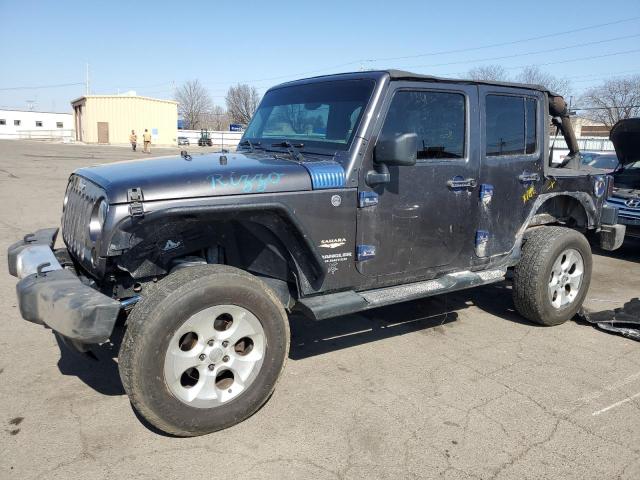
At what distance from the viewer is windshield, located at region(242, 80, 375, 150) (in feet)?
12.1

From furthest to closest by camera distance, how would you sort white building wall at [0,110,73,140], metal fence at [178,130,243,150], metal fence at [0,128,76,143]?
white building wall at [0,110,73,140] → metal fence at [0,128,76,143] → metal fence at [178,130,243,150]

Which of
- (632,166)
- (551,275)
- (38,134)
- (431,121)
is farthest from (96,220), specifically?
(38,134)

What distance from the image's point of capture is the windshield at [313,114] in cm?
A: 369

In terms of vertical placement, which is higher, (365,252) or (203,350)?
(365,252)

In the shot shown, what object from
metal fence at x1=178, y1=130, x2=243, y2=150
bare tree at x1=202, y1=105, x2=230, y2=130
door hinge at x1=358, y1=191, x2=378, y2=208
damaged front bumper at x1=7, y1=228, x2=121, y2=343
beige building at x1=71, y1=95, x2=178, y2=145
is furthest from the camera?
bare tree at x1=202, y1=105, x2=230, y2=130

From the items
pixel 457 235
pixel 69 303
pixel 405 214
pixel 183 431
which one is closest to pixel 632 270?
pixel 457 235

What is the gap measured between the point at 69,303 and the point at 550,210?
14.5 ft

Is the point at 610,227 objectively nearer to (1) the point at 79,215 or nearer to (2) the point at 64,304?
(1) the point at 79,215

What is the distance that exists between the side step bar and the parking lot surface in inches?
23.0

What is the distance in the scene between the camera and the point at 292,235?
334 cm

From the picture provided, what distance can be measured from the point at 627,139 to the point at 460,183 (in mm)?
6133

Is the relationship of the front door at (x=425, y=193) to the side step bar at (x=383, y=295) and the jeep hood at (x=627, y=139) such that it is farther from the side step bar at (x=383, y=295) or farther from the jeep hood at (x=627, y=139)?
the jeep hood at (x=627, y=139)

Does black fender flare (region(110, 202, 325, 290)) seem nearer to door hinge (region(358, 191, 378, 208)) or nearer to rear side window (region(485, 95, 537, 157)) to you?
door hinge (region(358, 191, 378, 208))

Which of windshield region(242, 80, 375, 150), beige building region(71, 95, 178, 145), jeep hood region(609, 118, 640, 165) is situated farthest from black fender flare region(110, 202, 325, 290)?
beige building region(71, 95, 178, 145)
